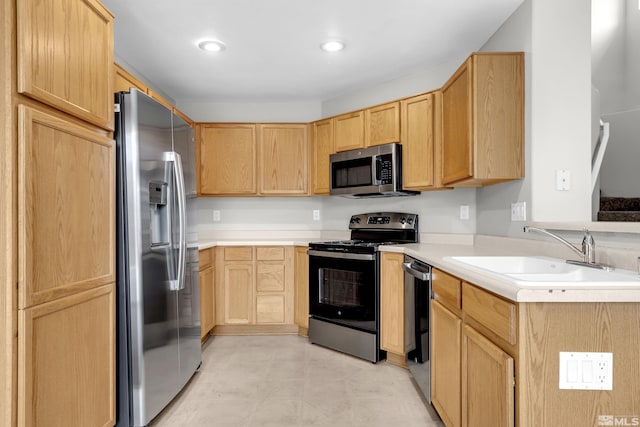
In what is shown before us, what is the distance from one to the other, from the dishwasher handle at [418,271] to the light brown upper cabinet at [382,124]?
1204 mm

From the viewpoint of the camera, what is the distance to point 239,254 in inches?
142

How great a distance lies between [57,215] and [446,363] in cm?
186

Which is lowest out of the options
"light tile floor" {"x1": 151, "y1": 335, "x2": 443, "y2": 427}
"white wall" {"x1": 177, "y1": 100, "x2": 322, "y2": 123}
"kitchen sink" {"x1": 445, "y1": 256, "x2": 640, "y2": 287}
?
"light tile floor" {"x1": 151, "y1": 335, "x2": 443, "y2": 427}

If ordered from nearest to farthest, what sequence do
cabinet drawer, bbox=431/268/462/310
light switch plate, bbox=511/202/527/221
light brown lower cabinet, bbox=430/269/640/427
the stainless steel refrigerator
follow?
light brown lower cabinet, bbox=430/269/640/427, cabinet drawer, bbox=431/268/462/310, the stainless steel refrigerator, light switch plate, bbox=511/202/527/221

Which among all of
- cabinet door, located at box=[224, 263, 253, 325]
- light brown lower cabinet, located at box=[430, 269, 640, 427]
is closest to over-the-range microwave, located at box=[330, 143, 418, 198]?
cabinet door, located at box=[224, 263, 253, 325]

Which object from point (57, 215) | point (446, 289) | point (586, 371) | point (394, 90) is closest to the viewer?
point (586, 371)

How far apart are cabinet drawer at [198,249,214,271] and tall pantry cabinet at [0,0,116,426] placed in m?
1.32

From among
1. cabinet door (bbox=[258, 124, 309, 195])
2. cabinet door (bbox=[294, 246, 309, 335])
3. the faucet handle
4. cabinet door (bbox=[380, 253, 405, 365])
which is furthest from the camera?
cabinet door (bbox=[258, 124, 309, 195])

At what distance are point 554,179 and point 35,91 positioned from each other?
2.50 metres

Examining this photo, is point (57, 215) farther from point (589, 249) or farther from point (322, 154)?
point (322, 154)

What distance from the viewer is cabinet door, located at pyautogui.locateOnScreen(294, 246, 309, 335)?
3.55 m

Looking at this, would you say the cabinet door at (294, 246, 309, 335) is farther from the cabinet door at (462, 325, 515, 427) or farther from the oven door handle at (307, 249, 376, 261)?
the cabinet door at (462, 325, 515, 427)

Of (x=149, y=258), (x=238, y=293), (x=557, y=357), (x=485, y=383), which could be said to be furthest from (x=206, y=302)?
(x=557, y=357)

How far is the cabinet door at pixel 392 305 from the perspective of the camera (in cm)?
281
